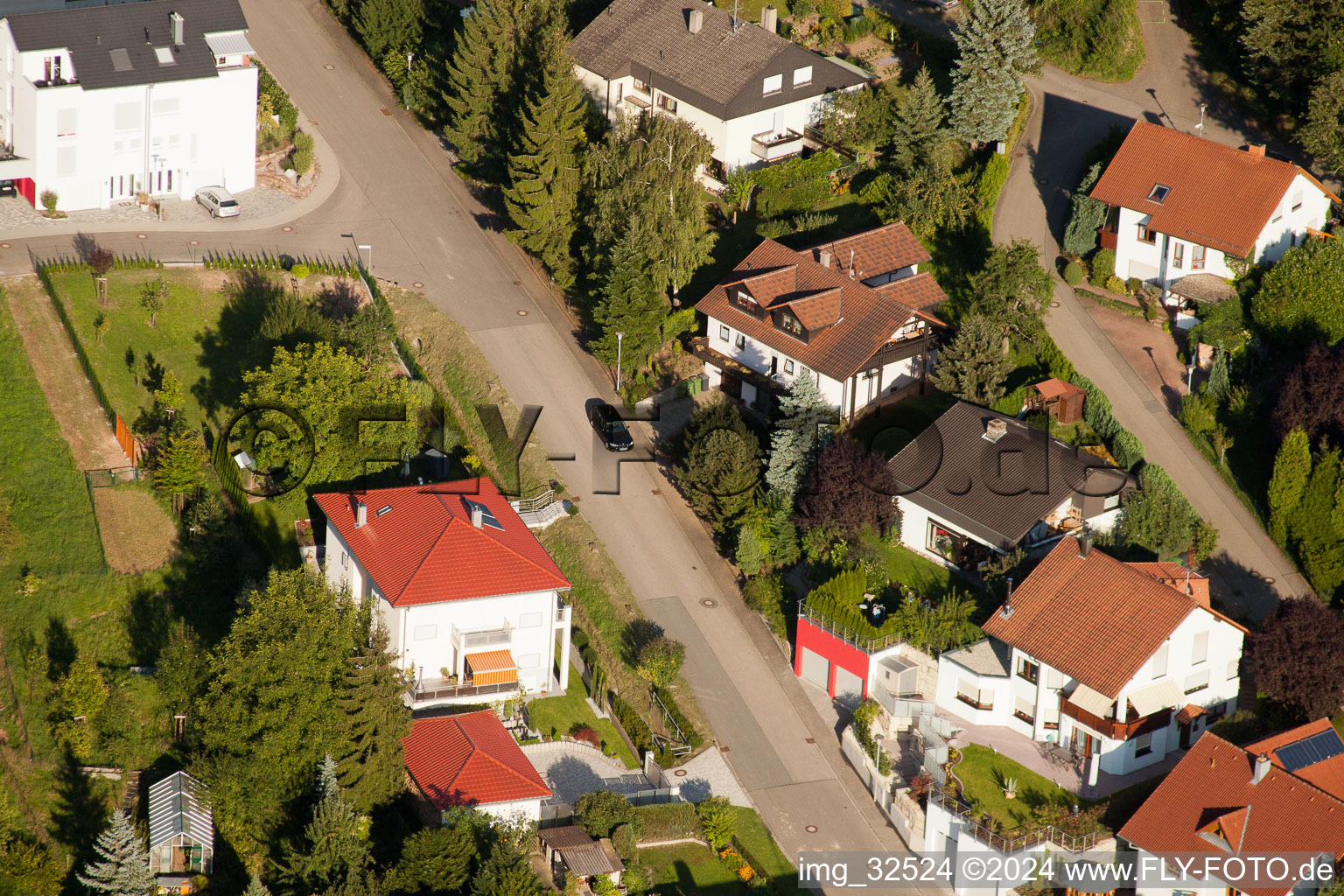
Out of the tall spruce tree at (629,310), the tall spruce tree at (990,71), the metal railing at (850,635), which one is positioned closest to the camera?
the metal railing at (850,635)

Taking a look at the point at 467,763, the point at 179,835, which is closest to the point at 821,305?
the point at 467,763

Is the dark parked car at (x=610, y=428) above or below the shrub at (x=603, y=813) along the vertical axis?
above

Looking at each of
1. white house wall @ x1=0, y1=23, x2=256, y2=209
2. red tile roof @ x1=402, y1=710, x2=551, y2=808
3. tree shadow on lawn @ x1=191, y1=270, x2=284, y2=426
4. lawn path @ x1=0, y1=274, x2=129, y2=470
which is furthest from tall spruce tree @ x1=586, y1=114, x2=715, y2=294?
red tile roof @ x1=402, y1=710, x2=551, y2=808

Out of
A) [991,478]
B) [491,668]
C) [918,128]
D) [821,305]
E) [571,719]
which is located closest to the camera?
[491,668]

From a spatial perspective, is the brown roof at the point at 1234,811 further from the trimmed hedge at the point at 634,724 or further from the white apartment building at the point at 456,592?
the white apartment building at the point at 456,592

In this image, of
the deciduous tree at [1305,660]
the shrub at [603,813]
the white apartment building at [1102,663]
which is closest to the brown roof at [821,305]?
the white apartment building at [1102,663]

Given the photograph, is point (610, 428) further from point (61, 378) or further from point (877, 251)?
point (61, 378)

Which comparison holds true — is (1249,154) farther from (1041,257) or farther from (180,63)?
(180,63)
